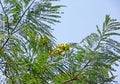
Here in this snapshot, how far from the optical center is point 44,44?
620cm

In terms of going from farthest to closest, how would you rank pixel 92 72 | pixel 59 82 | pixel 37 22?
pixel 92 72, pixel 59 82, pixel 37 22

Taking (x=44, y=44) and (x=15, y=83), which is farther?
(x=44, y=44)

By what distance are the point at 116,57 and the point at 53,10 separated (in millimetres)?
1982

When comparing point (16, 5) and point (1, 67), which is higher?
point (16, 5)

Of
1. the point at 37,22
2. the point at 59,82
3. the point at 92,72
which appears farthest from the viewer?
the point at 92,72

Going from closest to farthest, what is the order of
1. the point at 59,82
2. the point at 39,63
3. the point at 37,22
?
the point at 39,63
the point at 37,22
the point at 59,82

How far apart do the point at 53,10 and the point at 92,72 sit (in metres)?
1.76

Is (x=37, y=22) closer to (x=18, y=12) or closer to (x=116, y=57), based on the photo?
(x=18, y=12)

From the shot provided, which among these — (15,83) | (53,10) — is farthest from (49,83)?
(53,10)

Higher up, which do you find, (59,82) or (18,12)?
→ (18,12)

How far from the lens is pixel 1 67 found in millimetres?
5820

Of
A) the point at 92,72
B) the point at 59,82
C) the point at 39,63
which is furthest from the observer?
the point at 92,72

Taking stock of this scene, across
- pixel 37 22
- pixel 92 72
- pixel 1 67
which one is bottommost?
pixel 92 72

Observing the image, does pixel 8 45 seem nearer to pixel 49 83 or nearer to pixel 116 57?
pixel 49 83
